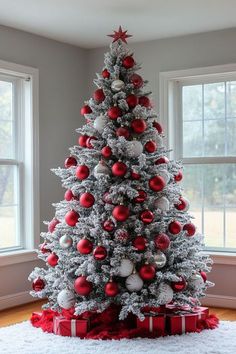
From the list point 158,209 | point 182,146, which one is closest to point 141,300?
point 158,209

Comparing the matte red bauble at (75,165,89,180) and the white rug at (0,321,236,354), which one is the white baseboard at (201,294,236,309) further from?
the matte red bauble at (75,165,89,180)

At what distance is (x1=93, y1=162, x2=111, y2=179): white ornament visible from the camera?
4289 millimetres

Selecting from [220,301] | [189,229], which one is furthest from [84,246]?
[220,301]

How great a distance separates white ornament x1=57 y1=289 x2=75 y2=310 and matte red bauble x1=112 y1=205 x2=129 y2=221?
64 cm

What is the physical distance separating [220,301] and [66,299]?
5.79 feet

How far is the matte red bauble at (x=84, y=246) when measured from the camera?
4.21 metres

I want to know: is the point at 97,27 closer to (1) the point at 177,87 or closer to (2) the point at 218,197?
(1) the point at 177,87

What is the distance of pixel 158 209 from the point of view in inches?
169

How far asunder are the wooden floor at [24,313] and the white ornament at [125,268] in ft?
3.75

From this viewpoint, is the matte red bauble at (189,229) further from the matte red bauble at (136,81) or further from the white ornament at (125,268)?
the matte red bauble at (136,81)

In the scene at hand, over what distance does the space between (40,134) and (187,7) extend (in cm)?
185

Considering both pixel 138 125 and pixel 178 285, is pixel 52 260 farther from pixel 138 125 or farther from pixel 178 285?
pixel 138 125

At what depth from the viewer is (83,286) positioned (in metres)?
4.18

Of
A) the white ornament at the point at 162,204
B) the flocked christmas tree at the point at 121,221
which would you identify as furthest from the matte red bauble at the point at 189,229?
the white ornament at the point at 162,204
